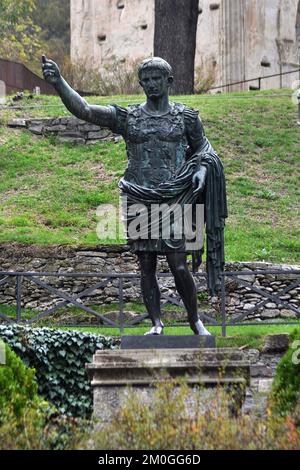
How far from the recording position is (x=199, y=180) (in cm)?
1052

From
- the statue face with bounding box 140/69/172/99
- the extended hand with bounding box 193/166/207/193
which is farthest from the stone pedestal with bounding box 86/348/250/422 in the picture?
the statue face with bounding box 140/69/172/99

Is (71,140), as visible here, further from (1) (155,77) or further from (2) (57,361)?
(1) (155,77)

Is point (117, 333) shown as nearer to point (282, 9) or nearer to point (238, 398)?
point (238, 398)

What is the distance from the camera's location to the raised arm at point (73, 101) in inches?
416

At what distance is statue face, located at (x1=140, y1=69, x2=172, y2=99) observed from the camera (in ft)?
35.2

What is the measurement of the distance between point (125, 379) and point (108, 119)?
2361mm

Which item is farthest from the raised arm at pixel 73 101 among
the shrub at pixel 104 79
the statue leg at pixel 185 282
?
the shrub at pixel 104 79

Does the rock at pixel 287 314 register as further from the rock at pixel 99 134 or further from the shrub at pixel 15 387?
the rock at pixel 99 134

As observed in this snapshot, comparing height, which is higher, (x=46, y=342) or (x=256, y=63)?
(x=256, y=63)

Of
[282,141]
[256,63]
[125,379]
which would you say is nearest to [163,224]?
[125,379]

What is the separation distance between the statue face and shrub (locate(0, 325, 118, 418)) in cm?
310

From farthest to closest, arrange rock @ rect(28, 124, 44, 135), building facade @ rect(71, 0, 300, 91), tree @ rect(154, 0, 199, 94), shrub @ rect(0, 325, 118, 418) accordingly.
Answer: building facade @ rect(71, 0, 300, 91), tree @ rect(154, 0, 199, 94), rock @ rect(28, 124, 44, 135), shrub @ rect(0, 325, 118, 418)

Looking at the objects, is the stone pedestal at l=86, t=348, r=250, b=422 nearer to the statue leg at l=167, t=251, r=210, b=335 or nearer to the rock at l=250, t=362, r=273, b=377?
the statue leg at l=167, t=251, r=210, b=335

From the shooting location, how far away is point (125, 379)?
982 centimetres
